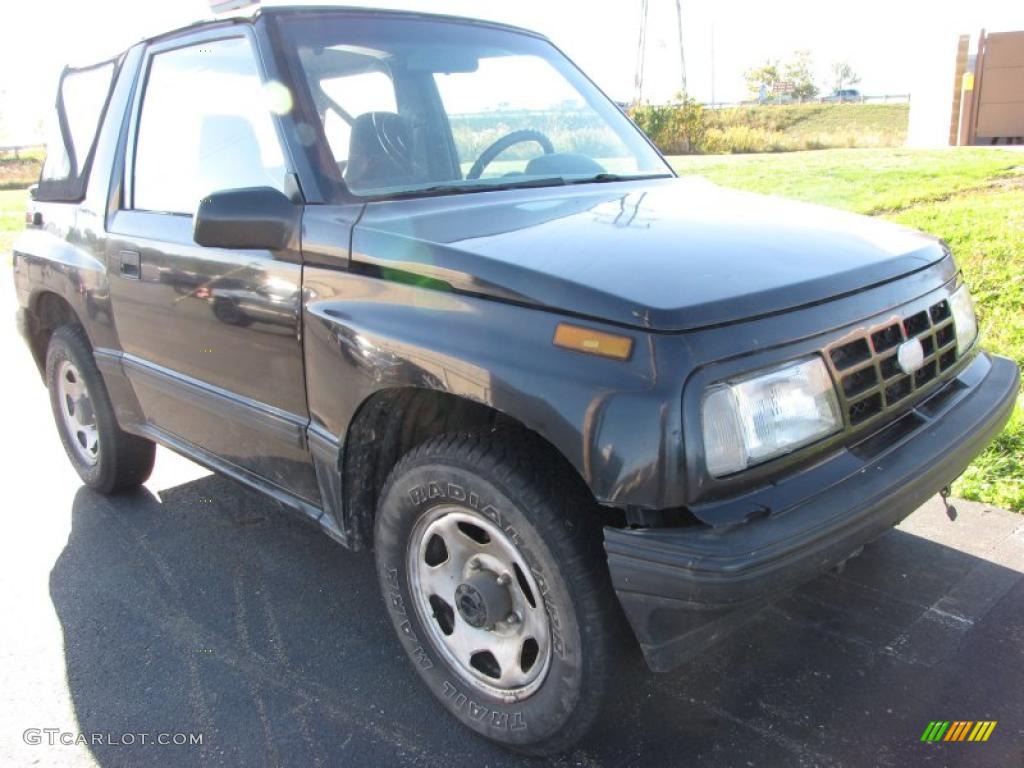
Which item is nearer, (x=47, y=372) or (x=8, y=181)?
(x=47, y=372)

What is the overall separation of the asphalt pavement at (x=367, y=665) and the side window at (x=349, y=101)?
1681 mm

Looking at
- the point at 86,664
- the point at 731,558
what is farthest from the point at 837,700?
the point at 86,664

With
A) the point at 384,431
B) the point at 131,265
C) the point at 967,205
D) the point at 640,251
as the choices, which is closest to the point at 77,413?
the point at 131,265

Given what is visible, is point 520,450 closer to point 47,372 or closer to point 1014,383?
point 1014,383

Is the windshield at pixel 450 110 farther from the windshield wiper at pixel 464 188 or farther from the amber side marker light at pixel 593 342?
the amber side marker light at pixel 593 342

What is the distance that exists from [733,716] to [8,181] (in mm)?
34619

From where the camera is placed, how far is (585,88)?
3730mm

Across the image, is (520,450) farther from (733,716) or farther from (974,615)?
(974,615)

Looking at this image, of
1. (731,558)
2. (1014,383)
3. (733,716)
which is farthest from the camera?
(1014,383)

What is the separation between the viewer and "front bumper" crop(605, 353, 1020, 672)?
5.99ft

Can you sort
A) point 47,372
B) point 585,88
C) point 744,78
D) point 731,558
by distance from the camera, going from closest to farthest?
1. point 731,558
2. point 585,88
3. point 47,372
4. point 744,78

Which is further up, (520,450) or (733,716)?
(520,450)

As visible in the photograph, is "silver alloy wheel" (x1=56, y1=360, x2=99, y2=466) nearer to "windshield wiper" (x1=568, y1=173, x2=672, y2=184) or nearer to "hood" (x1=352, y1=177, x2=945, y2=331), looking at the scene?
"hood" (x1=352, y1=177, x2=945, y2=331)

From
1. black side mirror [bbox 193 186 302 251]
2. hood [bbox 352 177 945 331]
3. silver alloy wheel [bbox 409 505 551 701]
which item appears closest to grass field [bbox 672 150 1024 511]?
hood [bbox 352 177 945 331]
